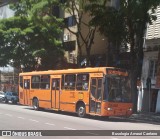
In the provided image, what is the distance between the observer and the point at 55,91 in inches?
1112

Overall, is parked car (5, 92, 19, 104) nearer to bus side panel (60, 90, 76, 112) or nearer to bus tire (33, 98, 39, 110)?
bus tire (33, 98, 39, 110)

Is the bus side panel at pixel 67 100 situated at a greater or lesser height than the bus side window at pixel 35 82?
lesser

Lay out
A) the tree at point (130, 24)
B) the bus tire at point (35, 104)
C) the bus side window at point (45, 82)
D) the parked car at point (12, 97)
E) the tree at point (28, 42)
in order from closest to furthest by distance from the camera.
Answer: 1. the tree at point (130, 24)
2. the bus side window at point (45, 82)
3. the bus tire at point (35, 104)
4. the tree at point (28, 42)
5. the parked car at point (12, 97)

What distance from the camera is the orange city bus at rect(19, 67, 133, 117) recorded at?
2361cm

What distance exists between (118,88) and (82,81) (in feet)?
8.33

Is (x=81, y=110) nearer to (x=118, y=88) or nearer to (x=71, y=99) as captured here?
(x=71, y=99)

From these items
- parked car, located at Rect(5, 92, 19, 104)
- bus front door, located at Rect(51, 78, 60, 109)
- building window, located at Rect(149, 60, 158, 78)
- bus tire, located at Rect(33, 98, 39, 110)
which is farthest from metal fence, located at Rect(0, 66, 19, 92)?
bus front door, located at Rect(51, 78, 60, 109)

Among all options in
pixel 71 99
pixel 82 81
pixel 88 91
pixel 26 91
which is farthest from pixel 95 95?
pixel 26 91

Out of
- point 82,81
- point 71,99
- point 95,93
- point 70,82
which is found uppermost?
point 82,81

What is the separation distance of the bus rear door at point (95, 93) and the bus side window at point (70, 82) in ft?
6.62

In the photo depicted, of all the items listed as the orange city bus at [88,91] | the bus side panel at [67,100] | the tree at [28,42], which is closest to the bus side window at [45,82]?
the orange city bus at [88,91]

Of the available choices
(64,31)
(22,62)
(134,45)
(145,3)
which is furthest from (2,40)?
(145,3)

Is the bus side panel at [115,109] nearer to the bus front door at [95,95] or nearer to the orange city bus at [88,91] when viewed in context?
the orange city bus at [88,91]

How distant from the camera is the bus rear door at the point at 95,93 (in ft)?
78.2
